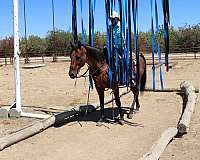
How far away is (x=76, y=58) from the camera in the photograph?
767 centimetres

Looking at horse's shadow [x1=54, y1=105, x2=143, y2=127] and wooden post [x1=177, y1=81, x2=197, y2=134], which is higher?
wooden post [x1=177, y1=81, x2=197, y2=134]

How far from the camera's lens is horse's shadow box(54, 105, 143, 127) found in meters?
8.28

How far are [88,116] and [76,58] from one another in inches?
79.8

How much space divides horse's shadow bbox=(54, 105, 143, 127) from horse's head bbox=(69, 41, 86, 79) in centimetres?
113

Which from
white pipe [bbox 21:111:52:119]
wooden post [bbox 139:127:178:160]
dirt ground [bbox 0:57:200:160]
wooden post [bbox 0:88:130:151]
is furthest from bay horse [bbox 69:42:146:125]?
wooden post [bbox 139:127:178:160]

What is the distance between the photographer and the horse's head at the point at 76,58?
761cm

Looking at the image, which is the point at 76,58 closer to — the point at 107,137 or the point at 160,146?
the point at 107,137

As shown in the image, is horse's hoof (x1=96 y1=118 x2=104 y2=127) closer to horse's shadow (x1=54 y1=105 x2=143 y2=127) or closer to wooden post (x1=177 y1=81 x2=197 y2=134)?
horse's shadow (x1=54 y1=105 x2=143 y2=127)

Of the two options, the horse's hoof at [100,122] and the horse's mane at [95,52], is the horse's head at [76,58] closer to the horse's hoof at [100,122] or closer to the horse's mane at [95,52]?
the horse's mane at [95,52]

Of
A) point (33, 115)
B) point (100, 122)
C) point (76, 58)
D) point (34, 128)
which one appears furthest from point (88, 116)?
point (34, 128)

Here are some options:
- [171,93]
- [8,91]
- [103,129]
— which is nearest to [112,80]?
[103,129]

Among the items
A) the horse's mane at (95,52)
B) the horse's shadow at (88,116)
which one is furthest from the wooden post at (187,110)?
the horse's mane at (95,52)

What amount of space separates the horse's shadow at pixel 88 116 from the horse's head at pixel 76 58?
1.13 m

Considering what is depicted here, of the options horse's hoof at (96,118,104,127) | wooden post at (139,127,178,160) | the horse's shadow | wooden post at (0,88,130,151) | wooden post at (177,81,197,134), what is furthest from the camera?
the horse's shadow
